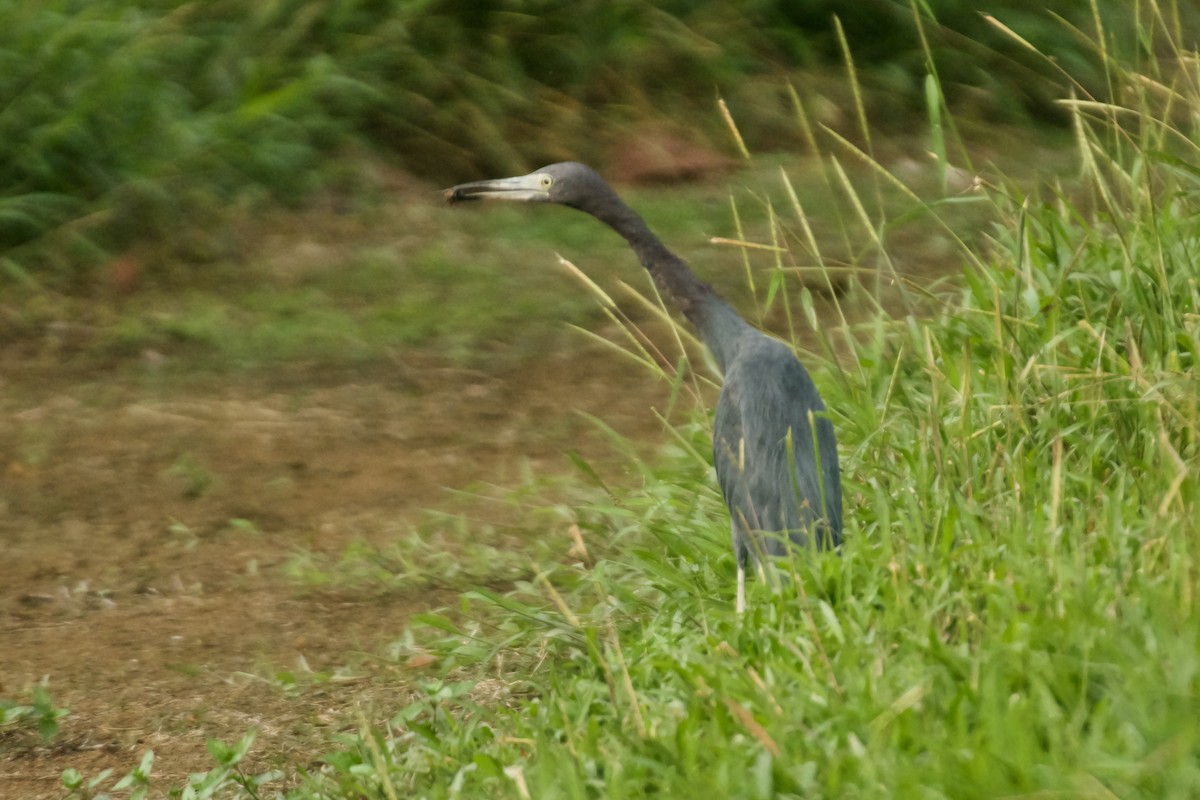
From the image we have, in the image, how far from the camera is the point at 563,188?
3.85 metres

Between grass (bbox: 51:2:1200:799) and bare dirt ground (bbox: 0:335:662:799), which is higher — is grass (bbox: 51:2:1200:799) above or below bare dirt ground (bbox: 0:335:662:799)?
above

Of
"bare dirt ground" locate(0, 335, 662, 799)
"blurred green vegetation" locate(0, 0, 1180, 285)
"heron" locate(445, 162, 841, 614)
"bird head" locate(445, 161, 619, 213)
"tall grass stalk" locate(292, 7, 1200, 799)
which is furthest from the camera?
"blurred green vegetation" locate(0, 0, 1180, 285)

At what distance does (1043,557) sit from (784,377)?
36.1 inches

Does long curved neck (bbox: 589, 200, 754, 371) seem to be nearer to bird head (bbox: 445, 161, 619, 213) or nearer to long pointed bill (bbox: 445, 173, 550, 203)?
bird head (bbox: 445, 161, 619, 213)

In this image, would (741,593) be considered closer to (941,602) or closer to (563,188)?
(941,602)

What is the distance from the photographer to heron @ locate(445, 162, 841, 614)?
3.09 metres

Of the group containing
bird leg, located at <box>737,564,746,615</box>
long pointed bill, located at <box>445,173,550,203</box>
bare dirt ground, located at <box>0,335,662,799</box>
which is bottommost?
bare dirt ground, located at <box>0,335,662,799</box>

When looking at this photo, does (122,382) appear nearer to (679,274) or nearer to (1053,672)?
Result: (679,274)

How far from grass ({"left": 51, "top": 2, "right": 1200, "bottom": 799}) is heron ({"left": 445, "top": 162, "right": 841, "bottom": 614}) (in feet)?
0.39

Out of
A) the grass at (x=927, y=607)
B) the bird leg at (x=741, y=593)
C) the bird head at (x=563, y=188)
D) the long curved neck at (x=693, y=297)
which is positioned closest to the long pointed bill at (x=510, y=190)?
the bird head at (x=563, y=188)

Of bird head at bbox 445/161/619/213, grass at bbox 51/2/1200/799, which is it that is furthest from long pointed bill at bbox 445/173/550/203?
grass at bbox 51/2/1200/799

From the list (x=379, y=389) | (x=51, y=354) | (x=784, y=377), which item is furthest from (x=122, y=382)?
(x=784, y=377)

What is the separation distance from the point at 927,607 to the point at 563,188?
166 centimetres

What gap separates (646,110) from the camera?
7184mm
